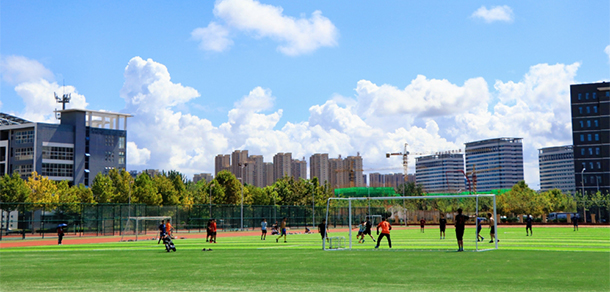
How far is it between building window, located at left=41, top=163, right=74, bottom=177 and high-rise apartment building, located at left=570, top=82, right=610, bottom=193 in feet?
363

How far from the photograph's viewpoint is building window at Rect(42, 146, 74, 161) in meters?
107

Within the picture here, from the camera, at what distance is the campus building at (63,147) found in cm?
10594

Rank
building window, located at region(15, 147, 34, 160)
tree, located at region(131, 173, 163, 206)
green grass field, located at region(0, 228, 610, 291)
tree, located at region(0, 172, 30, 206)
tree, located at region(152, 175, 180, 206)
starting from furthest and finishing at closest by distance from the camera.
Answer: building window, located at region(15, 147, 34, 160) → tree, located at region(152, 175, 180, 206) → tree, located at region(131, 173, 163, 206) → tree, located at region(0, 172, 30, 206) → green grass field, located at region(0, 228, 610, 291)

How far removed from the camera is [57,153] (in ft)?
358

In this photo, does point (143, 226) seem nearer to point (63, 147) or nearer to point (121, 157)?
point (63, 147)

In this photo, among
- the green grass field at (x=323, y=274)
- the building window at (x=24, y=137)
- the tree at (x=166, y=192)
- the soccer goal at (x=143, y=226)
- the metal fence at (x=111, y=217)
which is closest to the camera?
the green grass field at (x=323, y=274)

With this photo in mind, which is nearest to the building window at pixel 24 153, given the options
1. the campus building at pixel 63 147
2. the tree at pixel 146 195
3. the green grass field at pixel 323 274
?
the campus building at pixel 63 147

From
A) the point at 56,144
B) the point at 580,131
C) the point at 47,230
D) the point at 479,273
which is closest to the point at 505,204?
the point at 580,131

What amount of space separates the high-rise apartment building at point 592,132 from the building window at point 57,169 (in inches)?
4357

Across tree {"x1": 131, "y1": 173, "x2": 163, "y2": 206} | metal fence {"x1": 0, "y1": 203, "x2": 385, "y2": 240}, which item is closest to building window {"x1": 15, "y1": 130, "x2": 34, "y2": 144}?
tree {"x1": 131, "y1": 173, "x2": 163, "y2": 206}

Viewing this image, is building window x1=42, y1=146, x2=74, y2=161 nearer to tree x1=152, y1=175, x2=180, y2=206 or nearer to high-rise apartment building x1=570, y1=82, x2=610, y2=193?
tree x1=152, y1=175, x2=180, y2=206

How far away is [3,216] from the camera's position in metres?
53.5

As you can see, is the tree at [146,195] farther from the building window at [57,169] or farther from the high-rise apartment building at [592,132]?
the high-rise apartment building at [592,132]

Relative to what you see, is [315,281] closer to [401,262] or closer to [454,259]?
[401,262]
